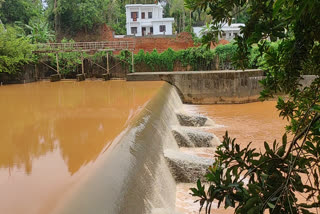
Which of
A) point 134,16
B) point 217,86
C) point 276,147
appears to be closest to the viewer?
point 276,147

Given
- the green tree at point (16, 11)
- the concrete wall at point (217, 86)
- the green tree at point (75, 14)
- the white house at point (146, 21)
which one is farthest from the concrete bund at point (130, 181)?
the white house at point (146, 21)

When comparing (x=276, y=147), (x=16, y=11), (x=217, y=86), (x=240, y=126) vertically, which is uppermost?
(x=16, y=11)

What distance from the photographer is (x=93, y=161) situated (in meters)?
3.65

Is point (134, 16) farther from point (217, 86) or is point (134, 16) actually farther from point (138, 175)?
point (138, 175)

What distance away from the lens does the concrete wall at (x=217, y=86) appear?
46.9ft

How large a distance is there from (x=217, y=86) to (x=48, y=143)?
34.8ft

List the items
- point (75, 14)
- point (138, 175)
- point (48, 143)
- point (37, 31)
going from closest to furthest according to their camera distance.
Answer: point (138, 175) < point (48, 143) < point (37, 31) < point (75, 14)

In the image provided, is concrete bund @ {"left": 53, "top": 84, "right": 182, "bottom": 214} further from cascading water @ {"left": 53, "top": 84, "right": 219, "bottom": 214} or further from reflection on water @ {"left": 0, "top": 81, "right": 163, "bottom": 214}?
reflection on water @ {"left": 0, "top": 81, "right": 163, "bottom": 214}

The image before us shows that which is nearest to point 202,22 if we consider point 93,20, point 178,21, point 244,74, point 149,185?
point 178,21

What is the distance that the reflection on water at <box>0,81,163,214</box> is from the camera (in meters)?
2.89

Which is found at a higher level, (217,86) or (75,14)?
(75,14)

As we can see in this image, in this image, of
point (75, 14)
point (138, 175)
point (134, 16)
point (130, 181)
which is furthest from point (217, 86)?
point (134, 16)

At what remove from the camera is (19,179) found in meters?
3.25

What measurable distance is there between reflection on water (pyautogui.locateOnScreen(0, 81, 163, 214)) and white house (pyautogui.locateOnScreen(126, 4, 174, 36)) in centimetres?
2135
